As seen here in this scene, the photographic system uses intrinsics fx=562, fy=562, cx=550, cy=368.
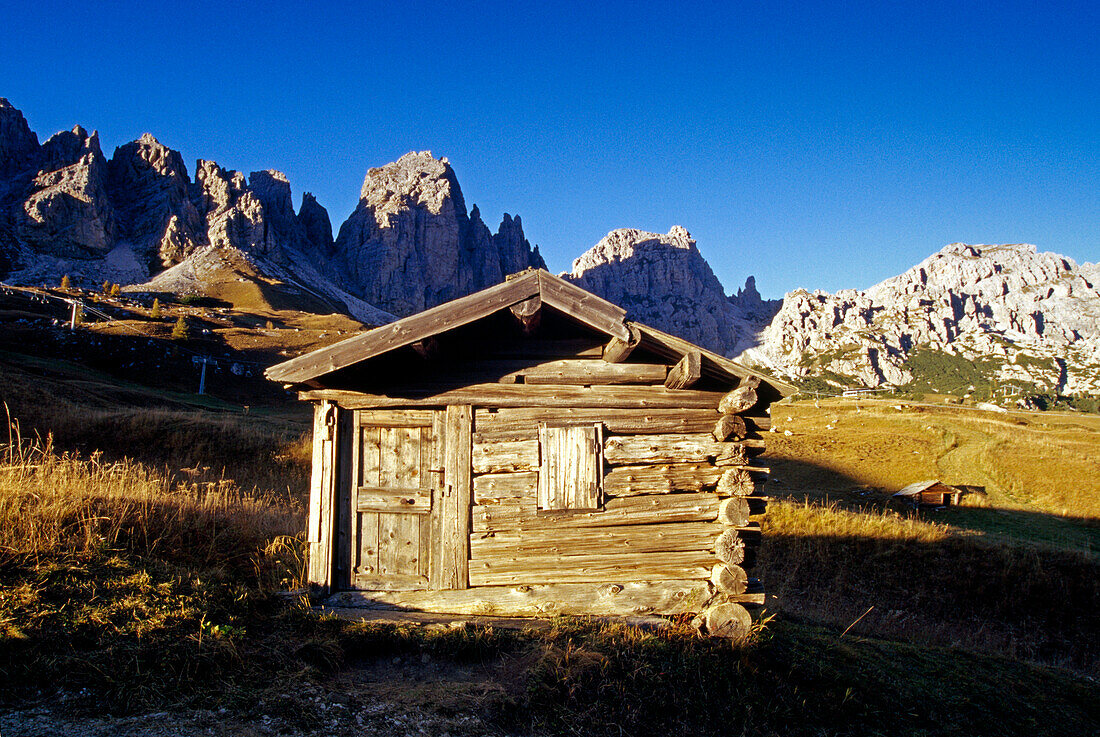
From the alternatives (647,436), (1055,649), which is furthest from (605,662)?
(1055,649)

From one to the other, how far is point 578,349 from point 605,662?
3.59 m

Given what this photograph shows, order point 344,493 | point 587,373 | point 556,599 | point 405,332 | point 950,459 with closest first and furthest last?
1. point 405,332
2. point 556,599
3. point 344,493
4. point 587,373
5. point 950,459

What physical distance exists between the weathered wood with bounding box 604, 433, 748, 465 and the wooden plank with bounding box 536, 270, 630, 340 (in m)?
1.55

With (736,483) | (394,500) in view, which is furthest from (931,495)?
(394,500)

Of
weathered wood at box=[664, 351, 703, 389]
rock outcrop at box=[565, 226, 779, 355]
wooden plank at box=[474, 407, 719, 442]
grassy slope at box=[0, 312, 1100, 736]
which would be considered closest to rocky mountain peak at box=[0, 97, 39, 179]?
rock outcrop at box=[565, 226, 779, 355]

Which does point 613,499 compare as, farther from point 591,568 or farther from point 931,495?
point 931,495

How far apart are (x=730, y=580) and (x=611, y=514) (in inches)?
62.7

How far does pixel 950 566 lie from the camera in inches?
511

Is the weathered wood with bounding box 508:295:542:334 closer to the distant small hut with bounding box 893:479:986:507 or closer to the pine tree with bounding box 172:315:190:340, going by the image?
the distant small hut with bounding box 893:479:986:507

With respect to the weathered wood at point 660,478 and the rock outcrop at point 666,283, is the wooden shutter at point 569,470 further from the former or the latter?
the rock outcrop at point 666,283

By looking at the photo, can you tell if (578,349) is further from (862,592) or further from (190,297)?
(190,297)

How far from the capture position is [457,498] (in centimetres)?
686

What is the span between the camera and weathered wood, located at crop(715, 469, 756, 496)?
22.7 feet

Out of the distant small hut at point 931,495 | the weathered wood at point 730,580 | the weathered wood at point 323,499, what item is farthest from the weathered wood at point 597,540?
the distant small hut at point 931,495
